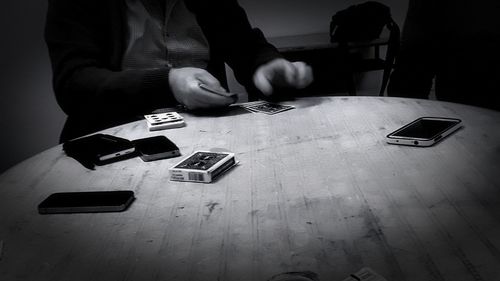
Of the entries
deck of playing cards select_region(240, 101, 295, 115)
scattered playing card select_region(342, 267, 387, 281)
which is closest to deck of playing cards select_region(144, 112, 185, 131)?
deck of playing cards select_region(240, 101, 295, 115)

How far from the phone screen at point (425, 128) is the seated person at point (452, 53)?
992 millimetres

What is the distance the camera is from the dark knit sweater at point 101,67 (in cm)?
149

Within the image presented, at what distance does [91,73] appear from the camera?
155 cm

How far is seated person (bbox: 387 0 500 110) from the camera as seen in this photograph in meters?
1.95

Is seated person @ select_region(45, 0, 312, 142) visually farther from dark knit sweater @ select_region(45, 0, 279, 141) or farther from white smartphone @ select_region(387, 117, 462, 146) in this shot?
white smartphone @ select_region(387, 117, 462, 146)

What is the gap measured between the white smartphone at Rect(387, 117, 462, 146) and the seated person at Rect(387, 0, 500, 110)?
99cm

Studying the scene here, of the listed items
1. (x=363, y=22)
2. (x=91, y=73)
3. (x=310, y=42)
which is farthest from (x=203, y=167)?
(x=310, y=42)

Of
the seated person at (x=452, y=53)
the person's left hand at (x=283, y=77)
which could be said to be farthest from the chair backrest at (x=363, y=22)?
the person's left hand at (x=283, y=77)

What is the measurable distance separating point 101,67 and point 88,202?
96cm

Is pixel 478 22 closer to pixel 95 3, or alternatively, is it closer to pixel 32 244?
pixel 95 3

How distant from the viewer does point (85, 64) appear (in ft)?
5.23

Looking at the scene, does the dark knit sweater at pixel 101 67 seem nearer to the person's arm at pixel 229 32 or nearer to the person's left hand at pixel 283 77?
the person's arm at pixel 229 32

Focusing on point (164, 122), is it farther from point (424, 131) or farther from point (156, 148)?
point (424, 131)

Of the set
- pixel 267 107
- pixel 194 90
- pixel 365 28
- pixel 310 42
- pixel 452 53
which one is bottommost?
pixel 310 42
